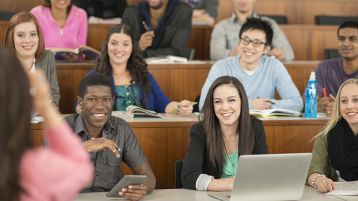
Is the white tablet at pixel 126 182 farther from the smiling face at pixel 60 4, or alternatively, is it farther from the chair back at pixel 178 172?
the smiling face at pixel 60 4

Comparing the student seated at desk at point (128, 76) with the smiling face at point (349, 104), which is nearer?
the smiling face at point (349, 104)

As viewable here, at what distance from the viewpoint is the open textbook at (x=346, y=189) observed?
3457mm

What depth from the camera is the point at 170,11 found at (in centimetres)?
617

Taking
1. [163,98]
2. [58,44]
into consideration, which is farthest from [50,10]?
[163,98]

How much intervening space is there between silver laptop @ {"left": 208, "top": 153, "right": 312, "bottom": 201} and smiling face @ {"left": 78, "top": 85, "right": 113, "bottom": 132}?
0.72 m

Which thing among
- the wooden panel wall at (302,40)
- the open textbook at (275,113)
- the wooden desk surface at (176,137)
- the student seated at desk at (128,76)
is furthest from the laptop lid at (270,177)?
the wooden panel wall at (302,40)

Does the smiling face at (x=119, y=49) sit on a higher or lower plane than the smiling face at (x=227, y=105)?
higher

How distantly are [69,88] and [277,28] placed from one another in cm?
188

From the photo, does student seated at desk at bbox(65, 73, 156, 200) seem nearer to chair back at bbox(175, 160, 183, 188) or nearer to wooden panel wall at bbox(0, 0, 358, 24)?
chair back at bbox(175, 160, 183, 188)

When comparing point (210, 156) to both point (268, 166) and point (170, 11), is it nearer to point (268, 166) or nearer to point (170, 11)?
point (268, 166)

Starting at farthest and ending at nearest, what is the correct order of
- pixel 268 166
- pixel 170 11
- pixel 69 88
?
pixel 170 11
pixel 69 88
pixel 268 166

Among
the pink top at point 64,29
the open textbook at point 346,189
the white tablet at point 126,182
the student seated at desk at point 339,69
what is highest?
the pink top at point 64,29

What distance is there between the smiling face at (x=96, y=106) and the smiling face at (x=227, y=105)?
48cm

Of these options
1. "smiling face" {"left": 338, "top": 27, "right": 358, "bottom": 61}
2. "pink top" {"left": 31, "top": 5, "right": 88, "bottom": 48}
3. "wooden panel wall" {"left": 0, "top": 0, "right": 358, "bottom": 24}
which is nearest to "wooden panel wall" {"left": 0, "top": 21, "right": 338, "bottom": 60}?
"wooden panel wall" {"left": 0, "top": 0, "right": 358, "bottom": 24}
